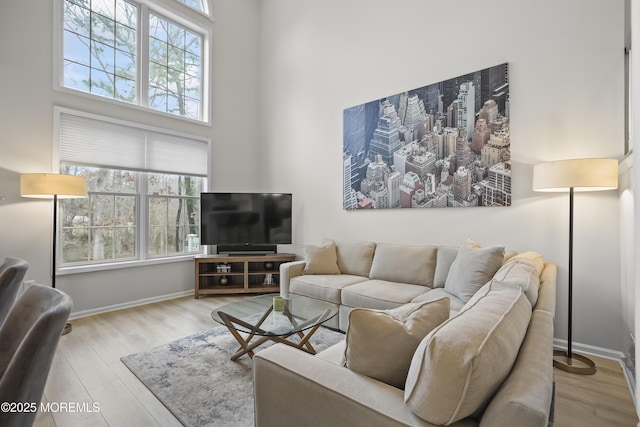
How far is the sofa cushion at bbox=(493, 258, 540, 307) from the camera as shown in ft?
5.10

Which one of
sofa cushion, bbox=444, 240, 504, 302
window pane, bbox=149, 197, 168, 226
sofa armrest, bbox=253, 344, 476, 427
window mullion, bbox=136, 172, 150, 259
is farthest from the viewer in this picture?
window pane, bbox=149, 197, 168, 226

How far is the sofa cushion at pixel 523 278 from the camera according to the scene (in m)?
1.55

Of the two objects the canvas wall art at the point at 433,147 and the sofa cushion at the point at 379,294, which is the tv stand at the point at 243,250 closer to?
the canvas wall art at the point at 433,147

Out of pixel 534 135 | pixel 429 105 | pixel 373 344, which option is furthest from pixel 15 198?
pixel 534 135

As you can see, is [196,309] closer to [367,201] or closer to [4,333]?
[367,201]

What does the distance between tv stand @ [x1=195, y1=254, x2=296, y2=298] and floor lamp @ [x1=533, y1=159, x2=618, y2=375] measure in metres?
3.21

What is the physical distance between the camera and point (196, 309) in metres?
3.85

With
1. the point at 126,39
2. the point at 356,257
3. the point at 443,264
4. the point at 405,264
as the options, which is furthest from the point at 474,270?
the point at 126,39

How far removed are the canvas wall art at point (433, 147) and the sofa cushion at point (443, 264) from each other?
0.52 meters

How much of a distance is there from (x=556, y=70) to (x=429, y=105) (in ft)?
3.64

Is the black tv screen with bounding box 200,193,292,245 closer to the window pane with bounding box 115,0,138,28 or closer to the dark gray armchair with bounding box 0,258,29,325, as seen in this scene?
the window pane with bounding box 115,0,138,28

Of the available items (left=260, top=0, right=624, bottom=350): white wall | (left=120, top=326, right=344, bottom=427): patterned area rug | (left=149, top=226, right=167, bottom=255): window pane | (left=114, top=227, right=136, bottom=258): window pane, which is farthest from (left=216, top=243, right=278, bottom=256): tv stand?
(left=120, top=326, right=344, bottom=427): patterned area rug

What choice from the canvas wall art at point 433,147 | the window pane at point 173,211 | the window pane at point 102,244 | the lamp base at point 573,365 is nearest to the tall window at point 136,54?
A: the window pane at point 173,211

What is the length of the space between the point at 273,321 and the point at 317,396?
4.67 ft
